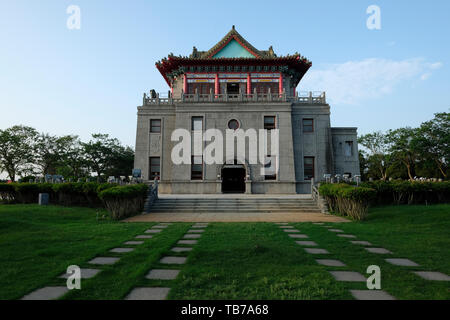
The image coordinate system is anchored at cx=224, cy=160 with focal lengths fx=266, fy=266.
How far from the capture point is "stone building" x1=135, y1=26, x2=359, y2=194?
62.3ft

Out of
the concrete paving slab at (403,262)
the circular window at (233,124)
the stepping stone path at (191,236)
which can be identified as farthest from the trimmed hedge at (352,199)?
the circular window at (233,124)

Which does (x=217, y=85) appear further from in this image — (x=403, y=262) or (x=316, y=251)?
(x=403, y=262)

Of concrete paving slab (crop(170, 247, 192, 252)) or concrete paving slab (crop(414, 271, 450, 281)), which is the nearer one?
concrete paving slab (crop(414, 271, 450, 281))

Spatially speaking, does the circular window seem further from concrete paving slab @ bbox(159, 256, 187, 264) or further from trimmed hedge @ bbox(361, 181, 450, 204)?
concrete paving slab @ bbox(159, 256, 187, 264)

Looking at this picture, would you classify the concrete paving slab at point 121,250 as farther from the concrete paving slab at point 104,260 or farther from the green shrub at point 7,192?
the green shrub at point 7,192

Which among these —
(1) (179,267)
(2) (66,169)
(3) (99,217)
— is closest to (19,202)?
(3) (99,217)

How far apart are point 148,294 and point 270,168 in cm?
1661

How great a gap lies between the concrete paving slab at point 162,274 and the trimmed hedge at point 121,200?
6900 mm

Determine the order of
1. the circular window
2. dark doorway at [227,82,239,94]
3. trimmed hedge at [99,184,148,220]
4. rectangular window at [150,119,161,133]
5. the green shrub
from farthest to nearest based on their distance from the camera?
dark doorway at [227,82,239,94], rectangular window at [150,119,161,133], the circular window, the green shrub, trimmed hedge at [99,184,148,220]

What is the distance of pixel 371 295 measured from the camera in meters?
2.96

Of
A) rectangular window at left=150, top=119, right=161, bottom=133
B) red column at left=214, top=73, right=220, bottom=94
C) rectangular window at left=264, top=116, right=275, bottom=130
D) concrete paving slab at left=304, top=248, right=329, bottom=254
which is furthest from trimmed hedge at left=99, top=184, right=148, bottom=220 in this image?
red column at left=214, top=73, right=220, bottom=94

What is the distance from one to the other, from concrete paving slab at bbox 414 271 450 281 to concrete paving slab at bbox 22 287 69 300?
14.9ft

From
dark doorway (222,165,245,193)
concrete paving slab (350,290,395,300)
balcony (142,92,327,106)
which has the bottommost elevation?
concrete paving slab (350,290,395,300)

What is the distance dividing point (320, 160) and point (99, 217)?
624 inches
